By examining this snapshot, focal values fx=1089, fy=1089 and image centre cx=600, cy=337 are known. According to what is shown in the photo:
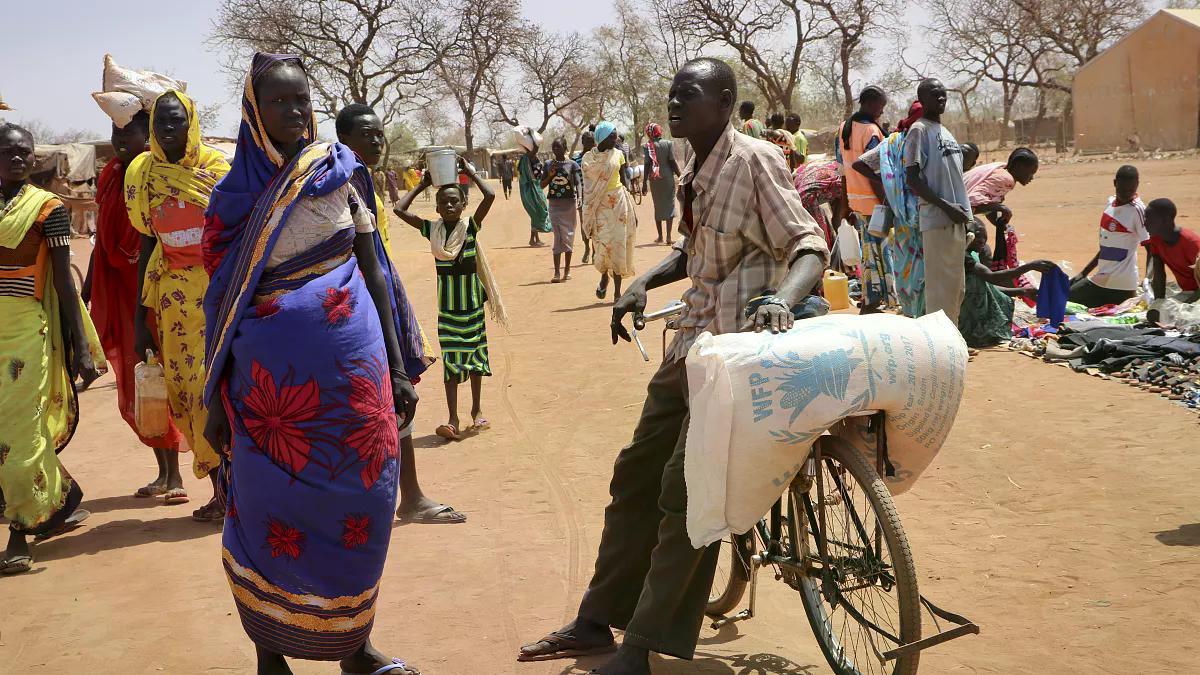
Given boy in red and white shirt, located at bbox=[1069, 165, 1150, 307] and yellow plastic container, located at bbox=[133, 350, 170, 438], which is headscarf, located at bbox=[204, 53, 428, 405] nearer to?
yellow plastic container, located at bbox=[133, 350, 170, 438]

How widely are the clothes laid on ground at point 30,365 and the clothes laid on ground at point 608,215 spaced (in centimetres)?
787

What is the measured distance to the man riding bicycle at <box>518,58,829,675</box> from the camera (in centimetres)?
323

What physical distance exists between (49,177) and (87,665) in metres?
4.55

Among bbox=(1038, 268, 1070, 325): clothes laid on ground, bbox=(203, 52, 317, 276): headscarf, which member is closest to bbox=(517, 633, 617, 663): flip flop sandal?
bbox=(203, 52, 317, 276): headscarf

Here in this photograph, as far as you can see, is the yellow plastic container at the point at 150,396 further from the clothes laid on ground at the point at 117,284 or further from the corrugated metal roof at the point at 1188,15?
the corrugated metal roof at the point at 1188,15

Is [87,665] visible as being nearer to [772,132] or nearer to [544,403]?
[544,403]

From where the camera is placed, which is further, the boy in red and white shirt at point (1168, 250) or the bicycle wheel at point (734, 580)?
the boy in red and white shirt at point (1168, 250)

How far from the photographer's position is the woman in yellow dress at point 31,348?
521cm

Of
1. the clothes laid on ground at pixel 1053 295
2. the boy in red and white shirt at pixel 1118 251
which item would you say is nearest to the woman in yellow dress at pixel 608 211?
the boy in red and white shirt at pixel 1118 251

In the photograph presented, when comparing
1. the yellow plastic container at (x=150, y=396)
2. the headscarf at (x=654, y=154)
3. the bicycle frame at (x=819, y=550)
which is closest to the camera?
the bicycle frame at (x=819, y=550)

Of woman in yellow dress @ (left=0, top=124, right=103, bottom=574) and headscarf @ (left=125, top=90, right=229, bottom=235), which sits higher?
headscarf @ (left=125, top=90, right=229, bottom=235)

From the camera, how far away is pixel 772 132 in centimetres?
1512

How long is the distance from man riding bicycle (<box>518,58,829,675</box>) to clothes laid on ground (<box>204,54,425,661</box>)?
84 cm

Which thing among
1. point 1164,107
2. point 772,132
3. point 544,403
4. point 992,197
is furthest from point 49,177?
point 1164,107
